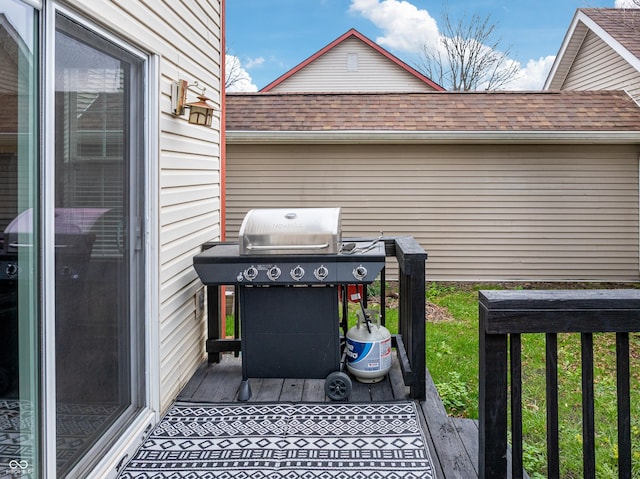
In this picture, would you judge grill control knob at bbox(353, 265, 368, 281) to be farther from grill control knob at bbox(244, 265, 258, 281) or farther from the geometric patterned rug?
the geometric patterned rug

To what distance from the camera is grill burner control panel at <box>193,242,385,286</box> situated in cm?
320

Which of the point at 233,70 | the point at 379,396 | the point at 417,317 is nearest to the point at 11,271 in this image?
the point at 417,317

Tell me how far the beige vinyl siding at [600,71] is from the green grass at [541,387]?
4997 millimetres

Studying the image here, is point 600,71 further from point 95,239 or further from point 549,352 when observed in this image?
point 95,239

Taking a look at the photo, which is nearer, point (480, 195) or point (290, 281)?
point (290, 281)

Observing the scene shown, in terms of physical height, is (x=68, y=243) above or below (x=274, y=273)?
above

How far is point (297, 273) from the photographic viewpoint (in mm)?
3201

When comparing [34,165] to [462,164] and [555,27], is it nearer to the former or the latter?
[462,164]

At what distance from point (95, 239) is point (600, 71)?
397 inches

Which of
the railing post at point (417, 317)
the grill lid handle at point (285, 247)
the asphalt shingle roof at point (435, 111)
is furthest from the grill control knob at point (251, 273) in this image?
the asphalt shingle roof at point (435, 111)

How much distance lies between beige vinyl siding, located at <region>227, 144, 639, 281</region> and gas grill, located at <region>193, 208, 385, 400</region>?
490cm

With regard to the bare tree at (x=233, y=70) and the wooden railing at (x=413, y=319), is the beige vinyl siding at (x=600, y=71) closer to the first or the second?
the wooden railing at (x=413, y=319)

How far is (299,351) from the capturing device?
135 inches

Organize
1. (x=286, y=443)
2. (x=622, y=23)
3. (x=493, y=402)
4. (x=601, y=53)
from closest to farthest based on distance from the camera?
(x=493, y=402) < (x=286, y=443) < (x=622, y=23) < (x=601, y=53)
